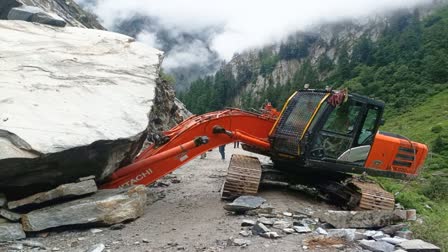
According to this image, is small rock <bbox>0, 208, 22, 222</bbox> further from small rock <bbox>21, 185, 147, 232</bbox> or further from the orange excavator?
the orange excavator

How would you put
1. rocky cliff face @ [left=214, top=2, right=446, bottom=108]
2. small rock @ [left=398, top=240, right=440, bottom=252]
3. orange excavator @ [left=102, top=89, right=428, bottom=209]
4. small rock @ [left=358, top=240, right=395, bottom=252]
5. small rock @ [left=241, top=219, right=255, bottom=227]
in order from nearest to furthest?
1. small rock @ [left=398, top=240, right=440, bottom=252]
2. small rock @ [left=358, top=240, right=395, bottom=252]
3. small rock @ [left=241, top=219, right=255, bottom=227]
4. orange excavator @ [left=102, top=89, right=428, bottom=209]
5. rocky cliff face @ [left=214, top=2, right=446, bottom=108]

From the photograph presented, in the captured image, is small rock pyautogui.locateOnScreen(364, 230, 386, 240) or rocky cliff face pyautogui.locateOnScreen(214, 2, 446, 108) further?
rocky cliff face pyautogui.locateOnScreen(214, 2, 446, 108)

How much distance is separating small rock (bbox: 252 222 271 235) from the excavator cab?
2.62 m

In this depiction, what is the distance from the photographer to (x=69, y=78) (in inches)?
354

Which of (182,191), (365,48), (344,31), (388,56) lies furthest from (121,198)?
(344,31)

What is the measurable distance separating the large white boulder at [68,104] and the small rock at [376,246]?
12.4 ft

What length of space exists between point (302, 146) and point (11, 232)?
5.36m

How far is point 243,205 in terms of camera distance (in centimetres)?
841

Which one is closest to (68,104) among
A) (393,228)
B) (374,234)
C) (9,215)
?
(9,215)

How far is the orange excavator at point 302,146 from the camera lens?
30.5 ft

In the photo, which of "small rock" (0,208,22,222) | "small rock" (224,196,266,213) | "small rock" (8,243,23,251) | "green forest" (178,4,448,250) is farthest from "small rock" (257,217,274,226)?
"green forest" (178,4,448,250)

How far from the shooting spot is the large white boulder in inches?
275

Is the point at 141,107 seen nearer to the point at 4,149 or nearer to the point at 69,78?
the point at 69,78

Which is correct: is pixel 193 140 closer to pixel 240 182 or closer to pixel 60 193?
pixel 240 182
